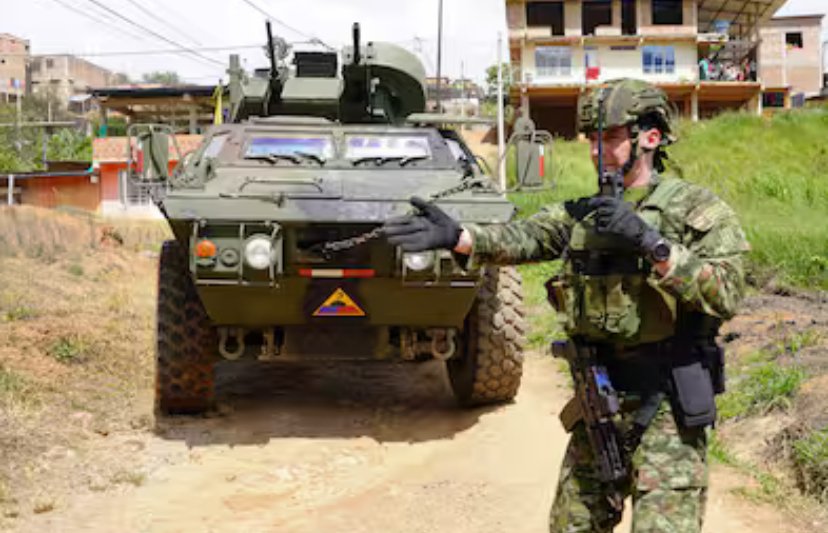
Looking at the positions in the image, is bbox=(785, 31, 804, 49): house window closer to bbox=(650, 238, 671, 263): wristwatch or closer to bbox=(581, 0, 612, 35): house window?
bbox=(581, 0, 612, 35): house window

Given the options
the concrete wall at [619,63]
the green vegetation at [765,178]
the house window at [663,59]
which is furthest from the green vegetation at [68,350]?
the house window at [663,59]

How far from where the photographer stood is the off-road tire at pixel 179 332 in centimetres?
505

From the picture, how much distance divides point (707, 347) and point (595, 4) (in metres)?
29.9

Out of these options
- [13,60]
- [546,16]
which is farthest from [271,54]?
[13,60]

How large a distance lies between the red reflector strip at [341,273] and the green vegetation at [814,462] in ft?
6.30

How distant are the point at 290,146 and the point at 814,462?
2.98 meters

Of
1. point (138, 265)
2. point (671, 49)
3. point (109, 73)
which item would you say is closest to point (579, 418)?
point (138, 265)

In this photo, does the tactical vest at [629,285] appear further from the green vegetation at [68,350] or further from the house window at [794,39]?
the house window at [794,39]

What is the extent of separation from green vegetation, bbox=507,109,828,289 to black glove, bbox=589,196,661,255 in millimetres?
1106

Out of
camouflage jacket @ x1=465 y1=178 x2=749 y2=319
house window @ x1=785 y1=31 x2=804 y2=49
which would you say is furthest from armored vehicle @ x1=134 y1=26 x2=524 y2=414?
house window @ x1=785 y1=31 x2=804 y2=49

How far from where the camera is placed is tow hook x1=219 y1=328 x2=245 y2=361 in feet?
16.2

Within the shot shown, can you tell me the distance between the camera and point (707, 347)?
240cm

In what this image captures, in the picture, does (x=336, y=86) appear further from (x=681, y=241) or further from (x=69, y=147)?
(x=69, y=147)

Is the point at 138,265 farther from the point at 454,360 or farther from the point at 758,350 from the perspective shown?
the point at 758,350
